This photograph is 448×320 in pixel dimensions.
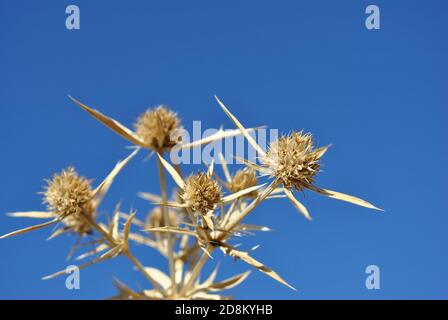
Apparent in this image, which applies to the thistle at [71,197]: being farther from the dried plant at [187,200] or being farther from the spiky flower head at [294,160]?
the spiky flower head at [294,160]

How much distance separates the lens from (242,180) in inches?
128

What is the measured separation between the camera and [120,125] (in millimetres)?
3381

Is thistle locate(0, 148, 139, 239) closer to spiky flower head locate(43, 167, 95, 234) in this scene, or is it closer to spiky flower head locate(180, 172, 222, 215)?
spiky flower head locate(43, 167, 95, 234)

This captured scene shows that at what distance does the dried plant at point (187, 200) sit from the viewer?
2.74 m

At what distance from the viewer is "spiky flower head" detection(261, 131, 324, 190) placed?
8.96 feet

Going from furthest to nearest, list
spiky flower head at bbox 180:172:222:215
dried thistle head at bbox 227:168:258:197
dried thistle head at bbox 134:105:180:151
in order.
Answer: dried thistle head at bbox 134:105:180:151, dried thistle head at bbox 227:168:258:197, spiky flower head at bbox 180:172:222:215

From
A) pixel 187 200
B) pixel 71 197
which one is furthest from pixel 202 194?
pixel 71 197

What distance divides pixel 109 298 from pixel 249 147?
4.51ft

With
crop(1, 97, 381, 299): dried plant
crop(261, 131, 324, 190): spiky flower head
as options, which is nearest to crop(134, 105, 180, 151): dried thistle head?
crop(1, 97, 381, 299): dried plant

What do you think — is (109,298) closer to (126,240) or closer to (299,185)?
(126,240)

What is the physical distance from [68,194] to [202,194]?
1.01m

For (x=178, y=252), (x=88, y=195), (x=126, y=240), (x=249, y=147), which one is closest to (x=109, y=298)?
(x=126, y=240)

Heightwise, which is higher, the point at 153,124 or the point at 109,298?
the point at 153,124
